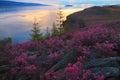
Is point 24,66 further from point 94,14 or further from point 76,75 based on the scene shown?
point 94,14

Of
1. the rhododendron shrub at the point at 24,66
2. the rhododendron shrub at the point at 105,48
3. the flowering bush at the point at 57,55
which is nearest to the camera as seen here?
the flowering bush at the point at 57,55

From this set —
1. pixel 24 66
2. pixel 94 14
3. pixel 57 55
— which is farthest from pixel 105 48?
pixel 94 14

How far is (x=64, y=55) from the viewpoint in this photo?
1356 cm

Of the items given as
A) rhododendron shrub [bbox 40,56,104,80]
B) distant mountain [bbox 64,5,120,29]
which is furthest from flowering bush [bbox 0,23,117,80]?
distant mountain [bbox 64,5,120,29]

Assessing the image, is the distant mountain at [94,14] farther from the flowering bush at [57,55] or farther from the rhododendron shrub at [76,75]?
the rhododendron shrub at [76,75]

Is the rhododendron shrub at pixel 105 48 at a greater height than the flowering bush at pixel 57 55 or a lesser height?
greater

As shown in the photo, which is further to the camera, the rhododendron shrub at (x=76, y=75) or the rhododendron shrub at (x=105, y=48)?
the rhododendron shrub at (x=105, y=48)

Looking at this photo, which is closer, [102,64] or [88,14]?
[102,64]

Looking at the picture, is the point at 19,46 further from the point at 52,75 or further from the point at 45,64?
the point at 52,75

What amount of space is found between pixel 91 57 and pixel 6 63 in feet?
12.8

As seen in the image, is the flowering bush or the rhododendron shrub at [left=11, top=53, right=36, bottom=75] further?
the rhododendron shrub at [left=11, top=53, right=36, bottom=75]

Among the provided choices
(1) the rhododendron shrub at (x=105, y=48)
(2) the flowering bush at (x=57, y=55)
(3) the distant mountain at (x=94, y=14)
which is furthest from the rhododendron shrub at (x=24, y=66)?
(3) the distant mountain at (x=94, y=14)

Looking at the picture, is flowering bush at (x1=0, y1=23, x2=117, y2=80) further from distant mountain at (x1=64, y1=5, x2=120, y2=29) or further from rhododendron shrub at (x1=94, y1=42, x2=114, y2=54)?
distant mountain at (x1=64, y1=5, x2=120, y2=29)

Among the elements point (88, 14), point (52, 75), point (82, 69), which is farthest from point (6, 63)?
point (88, 14)
